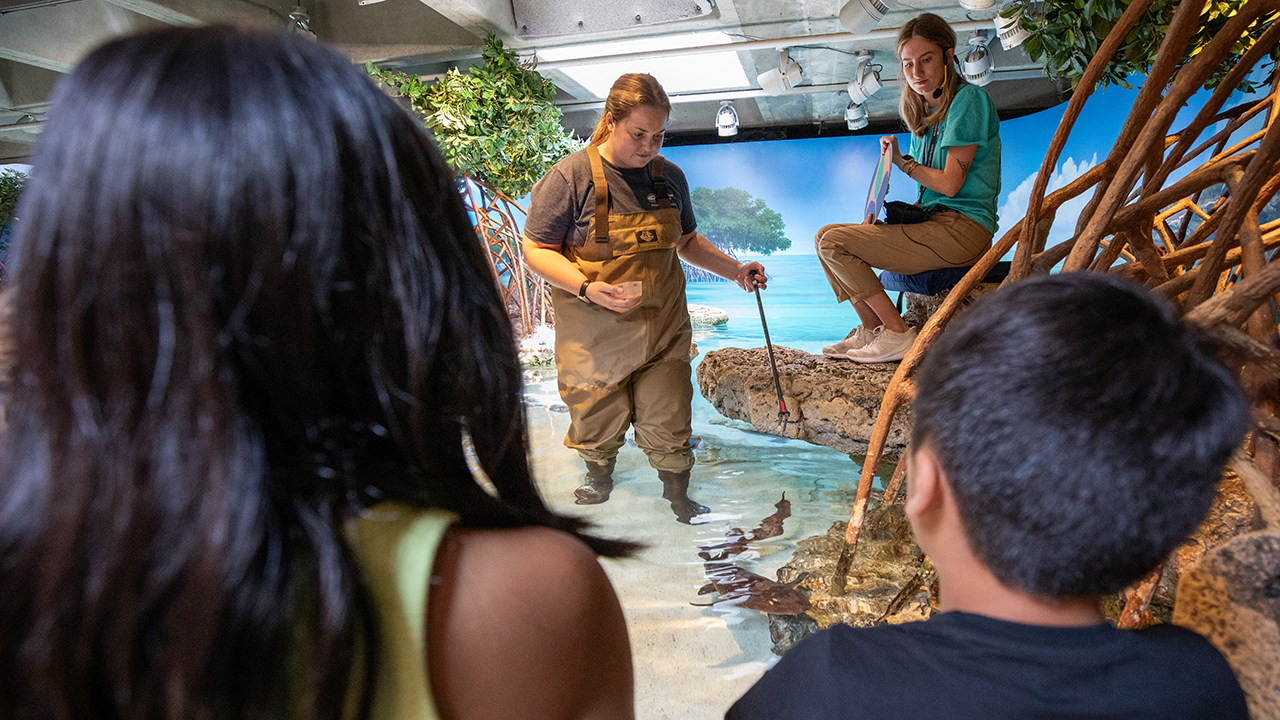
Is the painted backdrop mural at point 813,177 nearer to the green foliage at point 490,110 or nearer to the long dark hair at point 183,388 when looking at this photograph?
the green foliage at point 490,110

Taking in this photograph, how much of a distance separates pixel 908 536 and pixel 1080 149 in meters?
5.63

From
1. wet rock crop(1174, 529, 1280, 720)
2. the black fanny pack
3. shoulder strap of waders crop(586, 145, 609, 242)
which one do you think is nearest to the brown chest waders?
shoulder strap of waders crop(586, 145, 609, 242)

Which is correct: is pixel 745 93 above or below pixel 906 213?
above

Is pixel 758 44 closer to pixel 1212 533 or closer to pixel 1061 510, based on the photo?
pixel 1212 533

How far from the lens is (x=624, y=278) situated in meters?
2.81

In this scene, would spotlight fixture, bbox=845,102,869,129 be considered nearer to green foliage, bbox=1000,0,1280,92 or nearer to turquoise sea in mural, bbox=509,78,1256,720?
turquoise sea in mural, bbox=509,78,1256,720

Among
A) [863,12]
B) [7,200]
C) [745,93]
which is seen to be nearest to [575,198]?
[7,200]

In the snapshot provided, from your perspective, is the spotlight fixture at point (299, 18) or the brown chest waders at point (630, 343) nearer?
the brown chest waders at point (630, 343)

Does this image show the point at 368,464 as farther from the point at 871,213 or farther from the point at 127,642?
the point at 871,213

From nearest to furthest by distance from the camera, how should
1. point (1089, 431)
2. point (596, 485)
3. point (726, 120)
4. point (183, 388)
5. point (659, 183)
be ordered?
point (183, 388) → point (1089, 431) → point (659, 183) → point (596, 485) → point (726, 120)

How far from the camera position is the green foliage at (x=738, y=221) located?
7770 mm

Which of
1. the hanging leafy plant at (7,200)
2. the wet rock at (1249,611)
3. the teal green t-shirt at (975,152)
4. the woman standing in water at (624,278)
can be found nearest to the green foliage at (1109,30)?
the teal green t-shirt at (975,152)

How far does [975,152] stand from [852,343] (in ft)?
3.21

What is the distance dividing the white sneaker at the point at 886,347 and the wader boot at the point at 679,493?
938 millimetres
